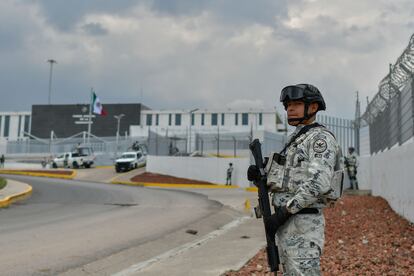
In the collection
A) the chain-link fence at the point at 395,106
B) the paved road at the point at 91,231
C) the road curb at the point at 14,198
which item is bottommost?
the paved road at the point at 91,231

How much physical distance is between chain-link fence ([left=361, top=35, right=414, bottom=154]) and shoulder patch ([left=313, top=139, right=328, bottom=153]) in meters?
6.29

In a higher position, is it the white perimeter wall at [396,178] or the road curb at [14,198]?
the white perimeter wall at [396,178]

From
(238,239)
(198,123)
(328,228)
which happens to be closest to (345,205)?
(328,228)

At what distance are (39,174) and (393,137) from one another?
28132 mm

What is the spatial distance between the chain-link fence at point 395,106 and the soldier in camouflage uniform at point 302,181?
6188mm

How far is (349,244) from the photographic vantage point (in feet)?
22.5

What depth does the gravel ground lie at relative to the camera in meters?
5.23

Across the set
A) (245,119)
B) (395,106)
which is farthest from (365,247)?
(245,119)

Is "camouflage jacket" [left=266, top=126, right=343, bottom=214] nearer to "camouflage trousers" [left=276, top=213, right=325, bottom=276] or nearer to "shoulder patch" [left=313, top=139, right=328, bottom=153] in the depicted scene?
"shoulder patch" [left=313, top=139, right=328, bottom=153]

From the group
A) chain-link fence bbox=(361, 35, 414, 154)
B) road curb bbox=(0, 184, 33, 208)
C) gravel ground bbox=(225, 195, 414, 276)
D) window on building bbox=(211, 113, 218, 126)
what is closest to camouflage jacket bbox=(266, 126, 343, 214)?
gravel ground bbox=(225, 195, 414, 276)

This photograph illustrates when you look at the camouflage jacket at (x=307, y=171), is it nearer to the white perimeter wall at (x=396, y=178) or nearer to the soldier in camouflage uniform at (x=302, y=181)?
the soldier in camouflage uniform at (x=302, y=181)

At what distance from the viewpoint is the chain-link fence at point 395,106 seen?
27.9 ft

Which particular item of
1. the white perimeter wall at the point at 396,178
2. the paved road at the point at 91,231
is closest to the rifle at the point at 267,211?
the paved road at the point at 91,231

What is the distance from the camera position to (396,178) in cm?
994
